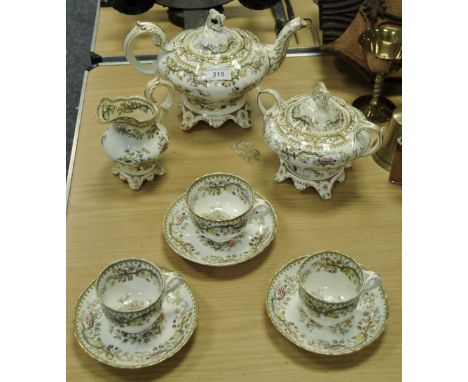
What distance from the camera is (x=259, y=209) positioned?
3.86 feet

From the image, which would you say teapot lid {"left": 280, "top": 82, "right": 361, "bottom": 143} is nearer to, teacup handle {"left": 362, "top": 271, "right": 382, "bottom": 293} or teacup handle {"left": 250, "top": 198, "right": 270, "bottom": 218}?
teacup handle {"left": 250, "top": 198, "right": 270, "bottom": 218}

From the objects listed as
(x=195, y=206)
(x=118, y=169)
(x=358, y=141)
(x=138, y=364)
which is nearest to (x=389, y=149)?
(x=358, y=141)

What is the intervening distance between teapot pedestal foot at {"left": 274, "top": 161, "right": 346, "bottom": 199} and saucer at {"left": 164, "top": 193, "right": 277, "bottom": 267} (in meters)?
0.13

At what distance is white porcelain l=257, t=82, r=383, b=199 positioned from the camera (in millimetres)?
1216

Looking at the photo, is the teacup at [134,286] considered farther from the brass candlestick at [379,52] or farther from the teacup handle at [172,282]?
the brass candlestick at [379,52]

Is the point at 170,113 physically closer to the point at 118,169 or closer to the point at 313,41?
the point at 118,169

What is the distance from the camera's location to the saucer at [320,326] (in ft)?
3.26

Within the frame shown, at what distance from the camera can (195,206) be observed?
1207 mm

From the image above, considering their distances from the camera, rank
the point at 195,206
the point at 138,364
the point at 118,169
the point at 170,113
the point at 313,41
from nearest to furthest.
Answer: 1. the point at 138,364
2. the point at 195,206
3. the point at 118,169
4. the point at 170,113
5. the point at 313,41

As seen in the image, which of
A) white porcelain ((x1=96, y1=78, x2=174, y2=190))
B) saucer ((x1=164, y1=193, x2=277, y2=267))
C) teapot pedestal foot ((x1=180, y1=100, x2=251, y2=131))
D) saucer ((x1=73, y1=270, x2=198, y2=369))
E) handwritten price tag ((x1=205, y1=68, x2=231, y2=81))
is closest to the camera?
saucer ((x1=73, y1=270, x2=198, y2=369))

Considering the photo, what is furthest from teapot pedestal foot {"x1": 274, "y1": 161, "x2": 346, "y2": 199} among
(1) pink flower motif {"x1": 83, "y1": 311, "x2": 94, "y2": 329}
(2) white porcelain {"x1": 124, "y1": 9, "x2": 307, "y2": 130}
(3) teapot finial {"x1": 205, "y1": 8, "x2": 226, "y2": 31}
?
(1) pink flower motif {"x1": 83, "y1": 311, "x2": 94, "y2": 329}

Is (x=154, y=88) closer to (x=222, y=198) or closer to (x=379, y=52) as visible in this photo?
(x=222, y=198)

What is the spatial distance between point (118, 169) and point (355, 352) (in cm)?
67

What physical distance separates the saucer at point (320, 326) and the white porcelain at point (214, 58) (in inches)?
19.7
